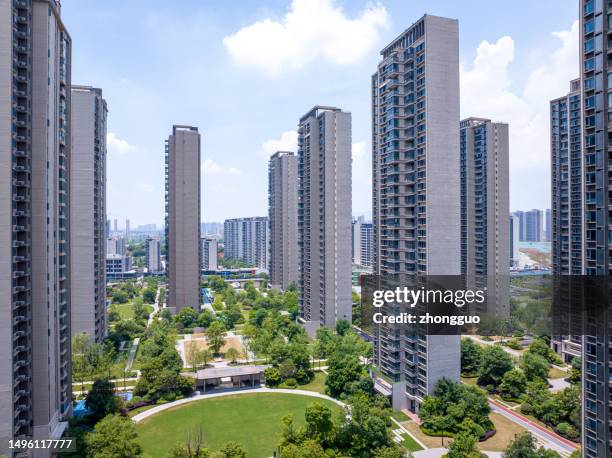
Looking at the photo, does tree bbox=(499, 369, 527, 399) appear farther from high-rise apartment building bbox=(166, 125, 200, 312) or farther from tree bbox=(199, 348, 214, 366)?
high-rise apartment building bbox=(166, 125, 200, 312)

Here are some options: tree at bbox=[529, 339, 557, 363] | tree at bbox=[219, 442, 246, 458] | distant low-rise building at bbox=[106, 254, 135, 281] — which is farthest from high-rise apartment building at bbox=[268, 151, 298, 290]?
tree at bbox=[219, 442, 246, 458]

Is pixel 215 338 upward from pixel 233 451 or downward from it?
upward

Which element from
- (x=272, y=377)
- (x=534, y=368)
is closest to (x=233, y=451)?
(x=272, y=377)

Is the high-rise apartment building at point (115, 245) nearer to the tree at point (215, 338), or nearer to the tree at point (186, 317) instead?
the tree at point (186, 317)

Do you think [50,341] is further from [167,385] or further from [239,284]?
[239,284]

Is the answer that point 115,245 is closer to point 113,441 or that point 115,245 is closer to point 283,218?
point 283,218

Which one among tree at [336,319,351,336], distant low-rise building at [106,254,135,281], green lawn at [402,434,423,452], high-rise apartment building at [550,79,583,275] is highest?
high-rise apartment building at [550,79,583,275]
